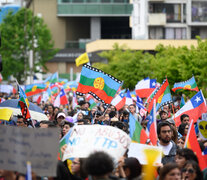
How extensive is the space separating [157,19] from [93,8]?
19424 mm

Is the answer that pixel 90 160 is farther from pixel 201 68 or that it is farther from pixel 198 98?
pixel 201 68

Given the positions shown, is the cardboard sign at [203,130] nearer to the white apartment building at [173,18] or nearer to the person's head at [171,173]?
the person's head at [171,173]

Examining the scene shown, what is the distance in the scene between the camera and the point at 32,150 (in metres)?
6.68

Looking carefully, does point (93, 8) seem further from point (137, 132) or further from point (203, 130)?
point (137, 132)

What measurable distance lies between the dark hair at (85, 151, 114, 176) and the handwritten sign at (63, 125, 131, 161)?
99 cm

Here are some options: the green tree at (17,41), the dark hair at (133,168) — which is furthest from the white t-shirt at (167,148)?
the green tree at (17,41)

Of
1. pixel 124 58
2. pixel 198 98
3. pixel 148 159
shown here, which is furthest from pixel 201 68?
pixel 148 159

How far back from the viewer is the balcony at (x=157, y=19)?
6556cm

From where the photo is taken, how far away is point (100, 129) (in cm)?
776

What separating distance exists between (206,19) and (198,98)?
53233mm

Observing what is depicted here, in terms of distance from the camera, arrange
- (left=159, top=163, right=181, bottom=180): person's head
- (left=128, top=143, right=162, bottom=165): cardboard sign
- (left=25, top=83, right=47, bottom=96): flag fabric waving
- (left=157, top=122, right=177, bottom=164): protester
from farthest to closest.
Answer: (left=25, top=83, right=47, bottom=96): flag fabric waving, (left=157, top=122, right=177, bottom=164): protester, (left=128, top=143, right=162, bottom=165): cardboard sign, (left=159, top=163, right=181, bottom=180): person's head

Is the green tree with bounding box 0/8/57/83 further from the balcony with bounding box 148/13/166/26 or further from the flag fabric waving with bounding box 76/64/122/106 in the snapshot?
the flag fabric waving with bounding box 76/64/122/106

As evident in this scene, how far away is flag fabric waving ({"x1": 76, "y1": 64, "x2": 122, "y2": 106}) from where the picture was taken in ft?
48.2

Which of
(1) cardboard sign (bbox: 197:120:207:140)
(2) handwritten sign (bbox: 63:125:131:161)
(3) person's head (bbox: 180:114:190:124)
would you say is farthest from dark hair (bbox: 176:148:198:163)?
(3) person's head (bbox: 180:114:190:124)
